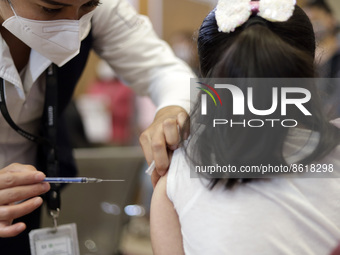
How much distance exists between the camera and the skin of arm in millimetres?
954

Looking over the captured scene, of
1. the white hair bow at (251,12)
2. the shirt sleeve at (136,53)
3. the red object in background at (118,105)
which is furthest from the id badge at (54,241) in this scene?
the red object in background at (118,105)

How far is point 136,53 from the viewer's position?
1416 mm

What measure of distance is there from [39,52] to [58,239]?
0.49 metres

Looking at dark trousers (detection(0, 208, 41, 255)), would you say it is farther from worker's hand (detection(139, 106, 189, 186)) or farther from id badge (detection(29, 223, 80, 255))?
worker's hand (detection(139, 106, 189, 186))

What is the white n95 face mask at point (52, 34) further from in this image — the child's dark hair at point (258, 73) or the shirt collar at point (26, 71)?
the child's dark hair at point (258, 73)

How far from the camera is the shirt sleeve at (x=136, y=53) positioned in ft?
4.46

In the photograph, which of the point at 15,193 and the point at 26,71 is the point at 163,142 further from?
the point at 26,71

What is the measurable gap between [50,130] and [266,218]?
0.70 metres

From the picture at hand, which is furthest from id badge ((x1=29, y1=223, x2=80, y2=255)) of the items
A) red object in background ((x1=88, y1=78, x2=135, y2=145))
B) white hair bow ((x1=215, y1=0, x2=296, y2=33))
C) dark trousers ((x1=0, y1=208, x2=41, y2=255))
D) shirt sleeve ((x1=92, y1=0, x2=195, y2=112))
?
red object in background ((x1=88, y1=78, x2=135, y2=145))

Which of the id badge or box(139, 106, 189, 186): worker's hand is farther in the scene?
the id badge

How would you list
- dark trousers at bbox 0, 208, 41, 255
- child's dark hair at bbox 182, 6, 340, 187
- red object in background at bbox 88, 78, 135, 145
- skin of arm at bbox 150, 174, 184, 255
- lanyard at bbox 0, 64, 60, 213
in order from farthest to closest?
red object in background at bbox 88, 78, 135, 145 → dark trousers at bbox 0, 208, 41, 255 → lanyard at bbox 0, 64, 60, 213 → skin of arm at bbox 150, 174, 184, 255 → child's dark hair at bbox 182, 6, 340, 187

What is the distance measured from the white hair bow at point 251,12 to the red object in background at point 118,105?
3635mm

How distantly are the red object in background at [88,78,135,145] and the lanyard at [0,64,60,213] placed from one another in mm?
3202

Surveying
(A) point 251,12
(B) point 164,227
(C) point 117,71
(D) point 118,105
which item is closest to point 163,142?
(B) point 164,227
